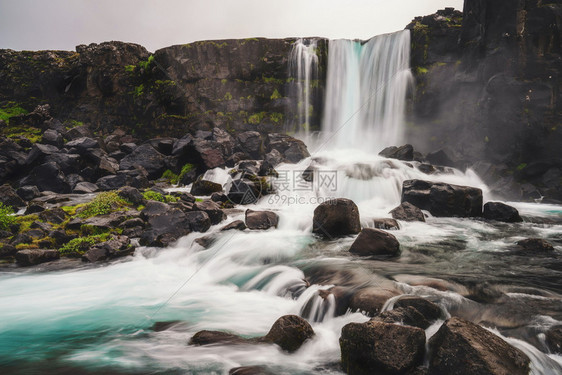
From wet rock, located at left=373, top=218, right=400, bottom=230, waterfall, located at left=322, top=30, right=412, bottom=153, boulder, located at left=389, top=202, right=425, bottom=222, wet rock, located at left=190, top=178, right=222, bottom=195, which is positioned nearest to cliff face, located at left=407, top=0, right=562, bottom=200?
waterfall, located at left=322, top=30, right=412, bottom=153

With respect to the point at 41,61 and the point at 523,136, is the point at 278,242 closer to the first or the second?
the point at 523,136

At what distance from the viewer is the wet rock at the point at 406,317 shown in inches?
145

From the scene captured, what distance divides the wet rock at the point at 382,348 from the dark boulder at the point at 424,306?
2.76ft

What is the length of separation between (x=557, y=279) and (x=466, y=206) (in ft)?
18.9

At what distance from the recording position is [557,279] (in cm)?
555

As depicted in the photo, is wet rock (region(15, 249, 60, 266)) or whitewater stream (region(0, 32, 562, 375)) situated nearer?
whitewater stream (region(0, 32, 562, 375))

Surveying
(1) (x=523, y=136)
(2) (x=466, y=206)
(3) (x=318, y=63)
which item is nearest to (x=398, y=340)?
(2) (x=466, y=206)

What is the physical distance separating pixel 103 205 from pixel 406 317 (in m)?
9.39

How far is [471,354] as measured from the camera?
2.88 m

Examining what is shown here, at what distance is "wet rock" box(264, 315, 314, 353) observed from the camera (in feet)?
13.2

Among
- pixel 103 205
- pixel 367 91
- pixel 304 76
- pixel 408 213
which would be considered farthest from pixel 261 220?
pixel 304 76

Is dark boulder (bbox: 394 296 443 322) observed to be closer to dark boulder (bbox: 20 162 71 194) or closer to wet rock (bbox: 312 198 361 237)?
wet rock (bbox: 312 198 361 237)

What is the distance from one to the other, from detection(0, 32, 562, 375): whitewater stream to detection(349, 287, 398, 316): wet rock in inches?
5.8

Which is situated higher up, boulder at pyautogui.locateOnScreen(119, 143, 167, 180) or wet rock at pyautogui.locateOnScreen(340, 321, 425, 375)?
boulder at pyautogui.locateOnScreen(119, 143, 167, 180)
